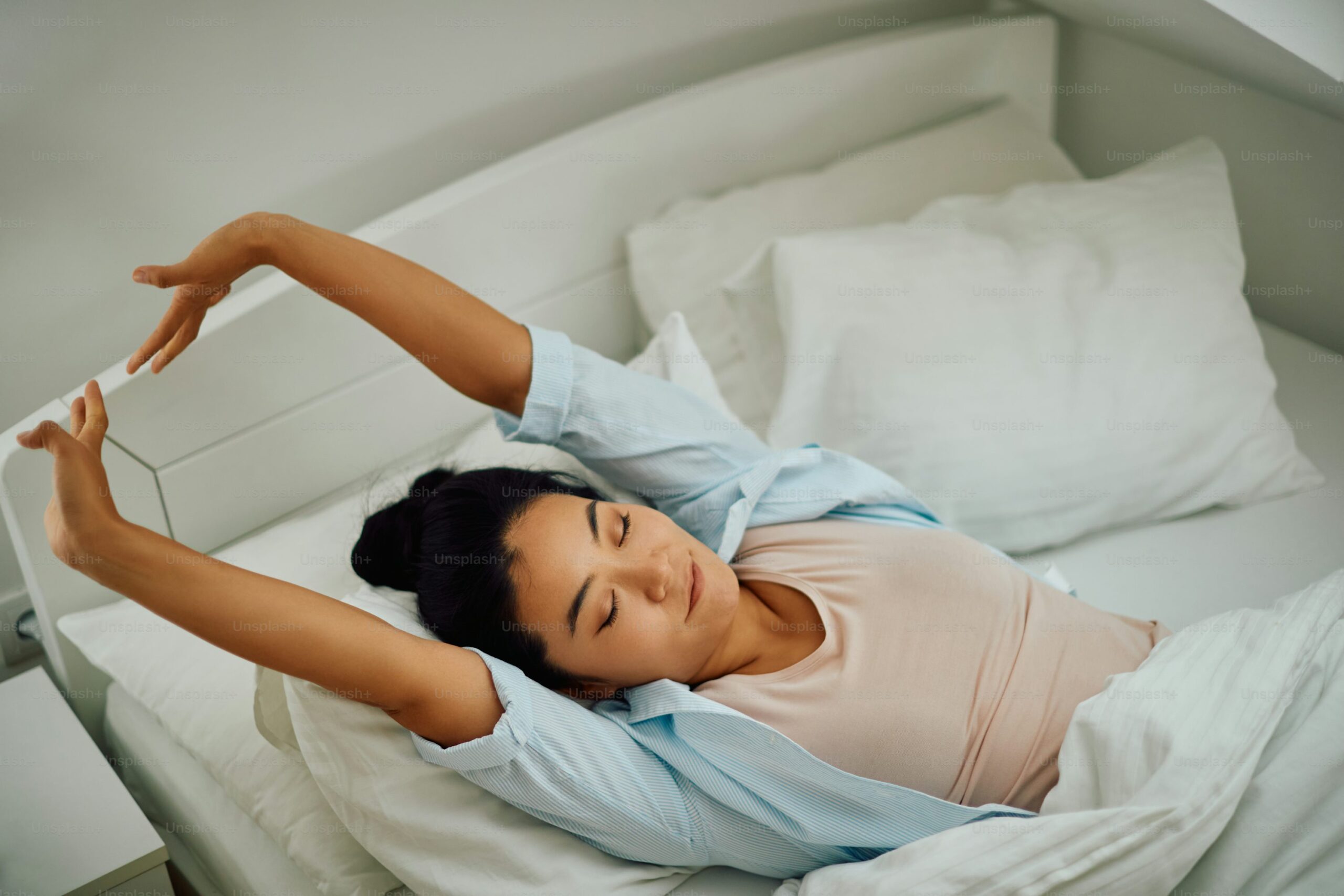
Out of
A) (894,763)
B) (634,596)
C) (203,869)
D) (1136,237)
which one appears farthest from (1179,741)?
(203,869)

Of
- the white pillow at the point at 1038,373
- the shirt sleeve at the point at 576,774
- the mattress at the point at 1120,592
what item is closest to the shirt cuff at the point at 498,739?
the shirt sleeve at the point at 576,774

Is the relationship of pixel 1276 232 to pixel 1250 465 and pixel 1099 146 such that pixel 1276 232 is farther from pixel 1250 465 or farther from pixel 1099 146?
pixel 1250 465

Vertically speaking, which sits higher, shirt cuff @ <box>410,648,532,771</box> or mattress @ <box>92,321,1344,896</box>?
shirt cuff @ <box>410,648,532,771</box>

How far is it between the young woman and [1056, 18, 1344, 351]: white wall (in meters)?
0.86

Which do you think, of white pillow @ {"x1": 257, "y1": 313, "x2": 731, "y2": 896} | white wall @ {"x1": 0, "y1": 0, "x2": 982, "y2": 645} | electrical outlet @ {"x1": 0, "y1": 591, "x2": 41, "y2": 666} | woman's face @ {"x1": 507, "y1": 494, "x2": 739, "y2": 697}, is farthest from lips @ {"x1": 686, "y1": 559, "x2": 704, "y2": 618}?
electrical outlet @ {"x1": 0, "y1": 591, "x2": 41, "y2": 666}

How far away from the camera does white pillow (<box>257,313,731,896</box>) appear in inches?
37.5

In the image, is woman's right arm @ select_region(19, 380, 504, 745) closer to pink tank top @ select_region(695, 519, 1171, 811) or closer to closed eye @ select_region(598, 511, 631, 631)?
closed eye @ select_region(598, 511, 631, 631)

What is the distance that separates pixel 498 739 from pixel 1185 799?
23.3 inches

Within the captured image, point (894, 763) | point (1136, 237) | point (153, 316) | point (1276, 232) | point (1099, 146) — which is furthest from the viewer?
point (1099, 146)

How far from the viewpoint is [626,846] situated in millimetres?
978

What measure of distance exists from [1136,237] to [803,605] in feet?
2.65

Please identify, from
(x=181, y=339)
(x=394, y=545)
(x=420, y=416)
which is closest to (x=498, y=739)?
(x=394, y=545)

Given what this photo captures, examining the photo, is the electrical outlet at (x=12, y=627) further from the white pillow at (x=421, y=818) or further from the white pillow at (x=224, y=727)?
the white pillow at (x=421, y=818)

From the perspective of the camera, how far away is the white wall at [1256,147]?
5.30 ft
